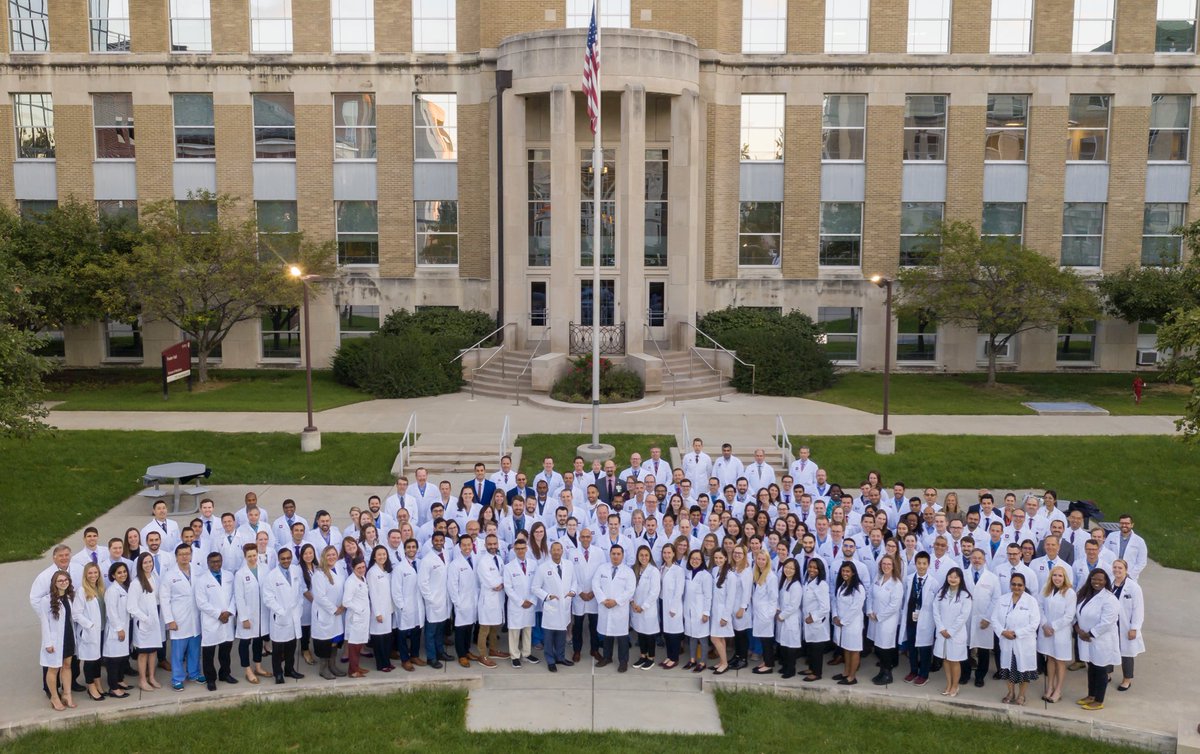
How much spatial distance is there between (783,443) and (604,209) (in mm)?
14386

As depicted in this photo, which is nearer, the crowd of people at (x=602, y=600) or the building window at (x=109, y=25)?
the crowd of people at (x=602, y=600)

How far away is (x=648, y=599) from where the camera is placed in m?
12.6

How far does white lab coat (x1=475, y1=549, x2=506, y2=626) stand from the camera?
41.6 ft

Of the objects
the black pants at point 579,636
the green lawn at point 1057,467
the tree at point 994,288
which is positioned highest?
the tree at point 994,288

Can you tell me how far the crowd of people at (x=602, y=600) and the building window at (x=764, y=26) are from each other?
2500cm

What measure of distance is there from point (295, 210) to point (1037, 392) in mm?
25729

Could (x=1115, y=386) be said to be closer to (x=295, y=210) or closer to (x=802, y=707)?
(x=802, y=707)

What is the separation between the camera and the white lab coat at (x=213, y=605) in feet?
38.7

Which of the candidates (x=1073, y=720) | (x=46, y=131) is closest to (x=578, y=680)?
(x=1073, y=720)

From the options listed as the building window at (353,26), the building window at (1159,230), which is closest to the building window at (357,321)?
the building window at (353,26)

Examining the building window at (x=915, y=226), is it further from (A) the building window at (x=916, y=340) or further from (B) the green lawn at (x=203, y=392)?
(B) the green lawn at (x=203, y=392)

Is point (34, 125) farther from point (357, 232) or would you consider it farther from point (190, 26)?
point (357, 232)

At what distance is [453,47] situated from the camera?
35125mm

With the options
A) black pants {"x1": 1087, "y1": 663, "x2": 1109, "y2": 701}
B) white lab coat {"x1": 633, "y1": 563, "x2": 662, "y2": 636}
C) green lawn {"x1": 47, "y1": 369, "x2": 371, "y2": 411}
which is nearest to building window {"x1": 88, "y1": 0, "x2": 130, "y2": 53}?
green lawn {"x1": 47, "y1": 369, "x2": 371, "y2": 411}
